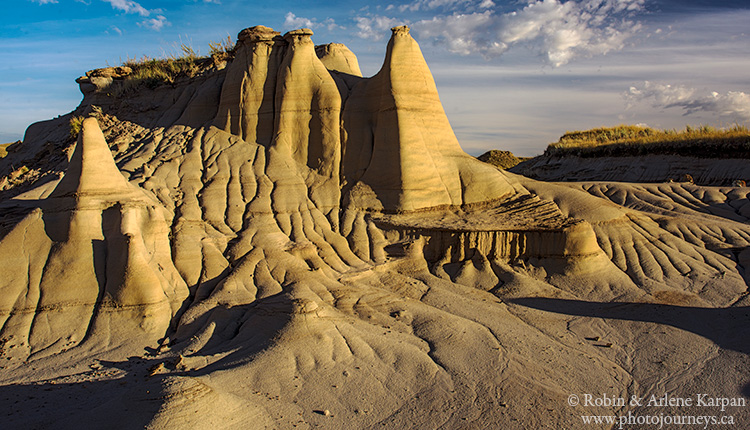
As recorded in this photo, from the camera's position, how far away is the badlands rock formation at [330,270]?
7.66m

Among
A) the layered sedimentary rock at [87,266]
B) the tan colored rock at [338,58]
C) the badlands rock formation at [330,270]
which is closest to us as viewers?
the badlands rock formation at [330,270]

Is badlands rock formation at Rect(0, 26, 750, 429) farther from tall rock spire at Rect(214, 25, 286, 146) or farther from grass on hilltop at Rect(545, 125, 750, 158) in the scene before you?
grass on hilltop at Rect(545, 125, 750, 158)

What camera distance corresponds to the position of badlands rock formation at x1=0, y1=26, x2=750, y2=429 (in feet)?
25.1

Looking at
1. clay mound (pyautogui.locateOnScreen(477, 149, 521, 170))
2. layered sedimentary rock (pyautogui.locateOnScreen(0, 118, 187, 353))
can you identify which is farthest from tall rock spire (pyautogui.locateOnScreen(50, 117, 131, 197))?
clay mound (pyautogui.locateOnScreen(477, 149, 521, 170))

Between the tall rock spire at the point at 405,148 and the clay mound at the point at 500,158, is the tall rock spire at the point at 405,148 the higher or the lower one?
the higher one

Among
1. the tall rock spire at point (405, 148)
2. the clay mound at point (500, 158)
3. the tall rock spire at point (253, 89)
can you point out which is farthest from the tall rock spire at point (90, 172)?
the clay mound at point (500, 158)

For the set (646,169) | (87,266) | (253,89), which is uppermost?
(253,89)

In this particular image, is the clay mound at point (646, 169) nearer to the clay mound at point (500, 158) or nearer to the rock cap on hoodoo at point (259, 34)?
the clay mound at point (500, 158)

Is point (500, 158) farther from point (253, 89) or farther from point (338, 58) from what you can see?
point (253, 89)

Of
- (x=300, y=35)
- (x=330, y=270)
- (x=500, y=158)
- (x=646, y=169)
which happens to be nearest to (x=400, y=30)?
(x=300, y=35)

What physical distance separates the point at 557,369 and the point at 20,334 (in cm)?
998

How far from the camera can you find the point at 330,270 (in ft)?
41.5

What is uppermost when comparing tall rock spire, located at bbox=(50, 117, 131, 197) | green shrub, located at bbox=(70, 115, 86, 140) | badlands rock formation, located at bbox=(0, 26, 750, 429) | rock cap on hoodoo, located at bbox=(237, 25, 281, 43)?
rock cap on hoodoo, located at bbox=(237, 25, 281, 43)

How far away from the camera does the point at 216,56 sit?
19.5 m
